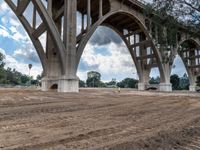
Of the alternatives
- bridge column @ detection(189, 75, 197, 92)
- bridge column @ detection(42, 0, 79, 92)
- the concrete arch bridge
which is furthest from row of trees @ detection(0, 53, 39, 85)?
bridge column @ detection(189, 75, 197, 92)

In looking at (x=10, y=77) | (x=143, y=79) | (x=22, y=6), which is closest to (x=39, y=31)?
(x=22, y=6)

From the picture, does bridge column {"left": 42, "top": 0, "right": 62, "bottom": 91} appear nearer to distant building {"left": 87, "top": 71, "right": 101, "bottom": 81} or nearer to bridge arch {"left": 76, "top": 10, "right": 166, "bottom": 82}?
bridge arch {"left": 76, "top": 10, "right": 166, "bottom": 82}

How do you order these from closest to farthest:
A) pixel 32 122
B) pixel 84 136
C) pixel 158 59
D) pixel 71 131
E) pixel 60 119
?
1. pixel 84 136
2. pixel 71 131
3. pixel 32 122
4. pixel 60 119
5. pixel 158 59

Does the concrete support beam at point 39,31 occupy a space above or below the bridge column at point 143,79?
above

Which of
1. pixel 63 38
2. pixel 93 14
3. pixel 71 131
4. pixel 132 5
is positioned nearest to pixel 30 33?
pixel 63 38

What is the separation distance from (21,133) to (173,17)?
443 inches

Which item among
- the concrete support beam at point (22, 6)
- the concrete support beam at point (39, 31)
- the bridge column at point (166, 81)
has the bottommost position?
the bridge column at point (166, 81)

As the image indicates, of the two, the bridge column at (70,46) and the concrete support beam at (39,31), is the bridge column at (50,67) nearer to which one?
the concrete support beam at (39,31)

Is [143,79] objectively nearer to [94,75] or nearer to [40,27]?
[40,27]

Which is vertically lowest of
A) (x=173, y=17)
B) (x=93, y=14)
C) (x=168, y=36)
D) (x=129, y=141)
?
(x=129, y=141)

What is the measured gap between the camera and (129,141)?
19.5ft

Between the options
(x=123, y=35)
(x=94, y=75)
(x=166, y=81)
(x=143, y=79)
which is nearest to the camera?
(x=166, y=81)

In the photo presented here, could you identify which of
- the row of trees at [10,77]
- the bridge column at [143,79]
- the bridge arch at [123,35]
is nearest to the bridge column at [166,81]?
the bridge arch at [123,35]

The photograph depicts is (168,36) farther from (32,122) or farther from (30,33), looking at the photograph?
(30,33)
